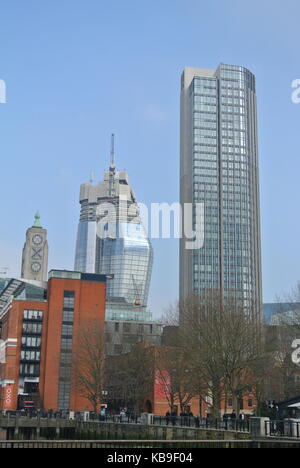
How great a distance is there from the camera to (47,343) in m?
107

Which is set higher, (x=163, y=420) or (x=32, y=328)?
(x=32, y=328)

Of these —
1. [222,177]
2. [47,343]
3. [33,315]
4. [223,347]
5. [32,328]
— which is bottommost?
[223,347]

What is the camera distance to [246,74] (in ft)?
643

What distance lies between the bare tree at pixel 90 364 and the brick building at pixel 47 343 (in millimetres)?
5642

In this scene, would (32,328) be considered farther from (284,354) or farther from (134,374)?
(284,354)

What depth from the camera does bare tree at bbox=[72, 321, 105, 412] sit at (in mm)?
91238

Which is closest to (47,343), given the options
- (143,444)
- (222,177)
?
(143,444)

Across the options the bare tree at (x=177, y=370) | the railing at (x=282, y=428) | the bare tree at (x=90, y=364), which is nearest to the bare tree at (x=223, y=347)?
the bare tree at (x=177, y=370)

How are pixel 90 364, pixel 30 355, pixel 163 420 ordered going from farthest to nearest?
pixel 30 355
pixel 90 364
pixel 163 420

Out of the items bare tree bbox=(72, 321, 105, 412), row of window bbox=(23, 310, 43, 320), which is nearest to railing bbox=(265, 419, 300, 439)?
bare tree bbox=(72, 321, 105, 412)

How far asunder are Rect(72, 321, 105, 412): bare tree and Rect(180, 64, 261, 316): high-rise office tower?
7887 centimetres

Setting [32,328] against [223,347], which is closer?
[223,347]

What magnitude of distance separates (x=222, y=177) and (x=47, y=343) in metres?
93.0

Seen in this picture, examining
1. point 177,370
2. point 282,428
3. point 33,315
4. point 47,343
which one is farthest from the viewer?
point 33,315
